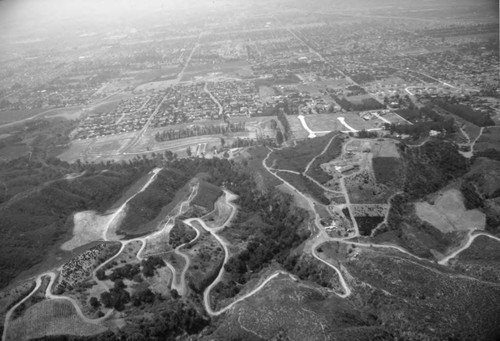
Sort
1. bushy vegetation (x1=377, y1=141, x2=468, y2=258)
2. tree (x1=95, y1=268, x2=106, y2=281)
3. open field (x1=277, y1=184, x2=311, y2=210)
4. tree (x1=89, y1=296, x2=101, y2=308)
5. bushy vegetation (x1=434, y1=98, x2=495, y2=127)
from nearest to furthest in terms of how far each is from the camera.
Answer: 1. tree (x1=89, y1=296, x2=101, y2=308)
2. tree (x1=95, y1=268, x2=106, y2=281)
3. bushy vegetation (x1=377, y1=141, x2=468, y2=258)
4. open field (x1=277, y1=184, x2=311, y2=210)
5. bushy vegetation (x1=434, y1=98, x2=495, y2=127)

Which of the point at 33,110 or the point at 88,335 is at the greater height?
the point at 88,335

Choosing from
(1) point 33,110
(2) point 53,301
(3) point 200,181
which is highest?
(2) point 53,301

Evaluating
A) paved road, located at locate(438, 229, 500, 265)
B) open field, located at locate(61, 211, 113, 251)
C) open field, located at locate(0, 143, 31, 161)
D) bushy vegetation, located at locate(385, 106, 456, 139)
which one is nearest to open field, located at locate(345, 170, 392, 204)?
paved road, located at locate(438, 229, 500, 265)

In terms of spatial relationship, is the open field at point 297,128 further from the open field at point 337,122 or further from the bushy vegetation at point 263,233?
the bushy vegetation at point 263,233

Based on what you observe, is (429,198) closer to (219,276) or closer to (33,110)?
A: (219,276)

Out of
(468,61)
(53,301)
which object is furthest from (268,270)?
(468,61)

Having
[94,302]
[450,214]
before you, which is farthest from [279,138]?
[94,302]

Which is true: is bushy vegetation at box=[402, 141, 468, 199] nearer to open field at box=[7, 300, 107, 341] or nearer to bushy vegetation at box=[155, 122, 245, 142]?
bushy vegetation at box=[155, 122, 245, 142]

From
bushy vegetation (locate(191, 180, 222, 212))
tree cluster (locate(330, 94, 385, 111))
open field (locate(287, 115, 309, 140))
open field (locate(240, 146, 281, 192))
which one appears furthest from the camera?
tree cluster (locate(330, 94, 385, 111))
